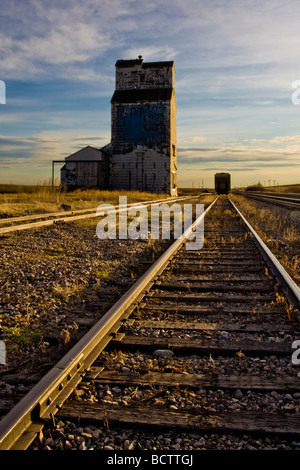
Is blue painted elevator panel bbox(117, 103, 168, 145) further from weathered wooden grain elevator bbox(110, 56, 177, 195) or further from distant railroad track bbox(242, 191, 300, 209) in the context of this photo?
distant railroad track bbox(242, 191, 300, 209)

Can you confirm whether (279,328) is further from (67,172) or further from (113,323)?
(67,172)

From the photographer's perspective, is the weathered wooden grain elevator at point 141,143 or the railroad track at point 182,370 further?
the weathered wooden grain elevator at point 141,143

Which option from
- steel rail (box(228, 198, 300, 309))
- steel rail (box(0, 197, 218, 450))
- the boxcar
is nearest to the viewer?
steel rail (box(0, 197, 218, 450))

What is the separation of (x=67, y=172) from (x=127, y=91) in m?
10.2

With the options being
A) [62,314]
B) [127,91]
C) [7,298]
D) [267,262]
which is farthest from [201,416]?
[127,91]

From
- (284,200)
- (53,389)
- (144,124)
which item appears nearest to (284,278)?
(53,389)

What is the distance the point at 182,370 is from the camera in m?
2.76

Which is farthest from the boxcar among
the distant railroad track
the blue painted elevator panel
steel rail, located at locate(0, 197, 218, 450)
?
steel rail, located at locate(0, 197, 218, 450)

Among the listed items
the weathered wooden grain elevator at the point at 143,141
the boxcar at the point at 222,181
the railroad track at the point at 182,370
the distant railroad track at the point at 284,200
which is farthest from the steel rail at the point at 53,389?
the boxcar at the point at 222,181

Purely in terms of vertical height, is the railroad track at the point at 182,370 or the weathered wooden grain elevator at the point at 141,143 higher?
the weathered wooden grain elevator at the point at 141,143

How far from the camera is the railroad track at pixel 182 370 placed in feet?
6.93

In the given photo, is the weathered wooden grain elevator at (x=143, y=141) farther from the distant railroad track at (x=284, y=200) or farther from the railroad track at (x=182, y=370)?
the railroad track at (x=182, y=370)

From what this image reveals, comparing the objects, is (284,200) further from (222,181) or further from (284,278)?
(284,278)

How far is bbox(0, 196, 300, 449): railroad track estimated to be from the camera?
2111mm
